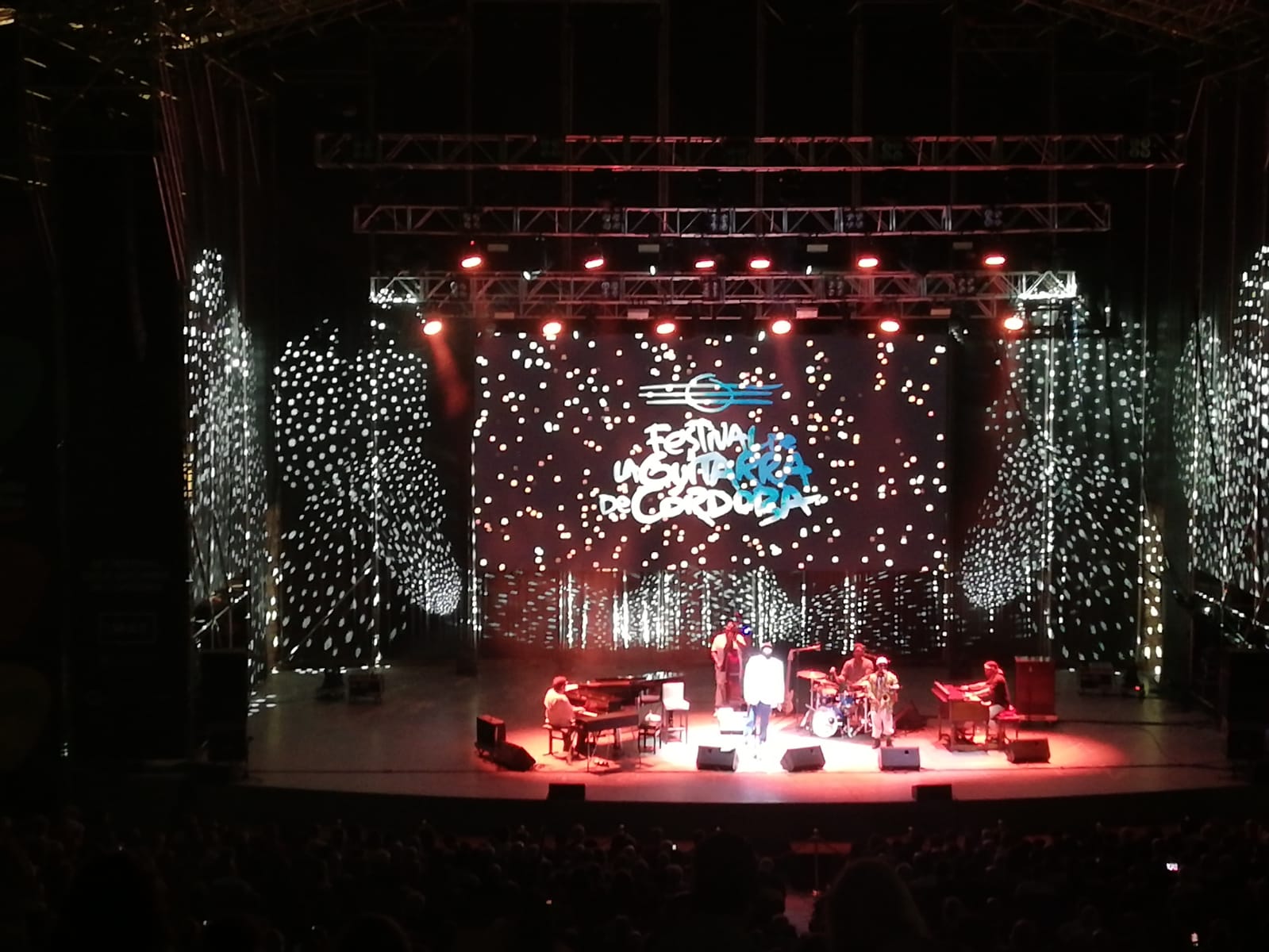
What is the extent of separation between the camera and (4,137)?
37.2ft

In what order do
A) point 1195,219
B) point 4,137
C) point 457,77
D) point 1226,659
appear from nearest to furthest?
point 4,137 → point 1226,659 → point 1195,219 → point 457,77

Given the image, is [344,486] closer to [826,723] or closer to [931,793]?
[826,723]

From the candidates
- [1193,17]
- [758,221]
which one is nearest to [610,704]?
[758,221]

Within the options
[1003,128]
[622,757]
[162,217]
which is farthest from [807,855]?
[1003,128]

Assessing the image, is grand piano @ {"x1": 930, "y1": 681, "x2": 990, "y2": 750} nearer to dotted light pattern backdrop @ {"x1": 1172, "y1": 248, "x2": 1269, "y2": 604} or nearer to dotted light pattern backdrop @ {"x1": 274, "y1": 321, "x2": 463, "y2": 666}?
dotted light pattern backdrop @ {"x1": 1172, "y1": 248, "x2": 1269, "y2": 604}

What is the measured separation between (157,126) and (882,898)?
10.6m

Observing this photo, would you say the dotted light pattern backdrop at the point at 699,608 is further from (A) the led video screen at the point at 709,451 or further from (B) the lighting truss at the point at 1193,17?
(B) the lighting truss at the point at 1193,17

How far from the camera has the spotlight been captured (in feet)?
47.9

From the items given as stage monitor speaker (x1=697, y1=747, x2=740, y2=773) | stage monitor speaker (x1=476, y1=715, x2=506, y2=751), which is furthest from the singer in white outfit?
stage monitor speaker (x1=476, y1=715, x2=506, y2=751)

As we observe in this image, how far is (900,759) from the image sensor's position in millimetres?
12227

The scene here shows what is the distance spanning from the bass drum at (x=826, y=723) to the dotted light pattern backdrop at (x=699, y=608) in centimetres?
349

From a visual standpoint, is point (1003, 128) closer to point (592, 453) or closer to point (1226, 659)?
point (592, 453)

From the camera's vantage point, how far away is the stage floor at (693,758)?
11.5 metres

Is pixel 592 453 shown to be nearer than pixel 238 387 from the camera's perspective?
No
